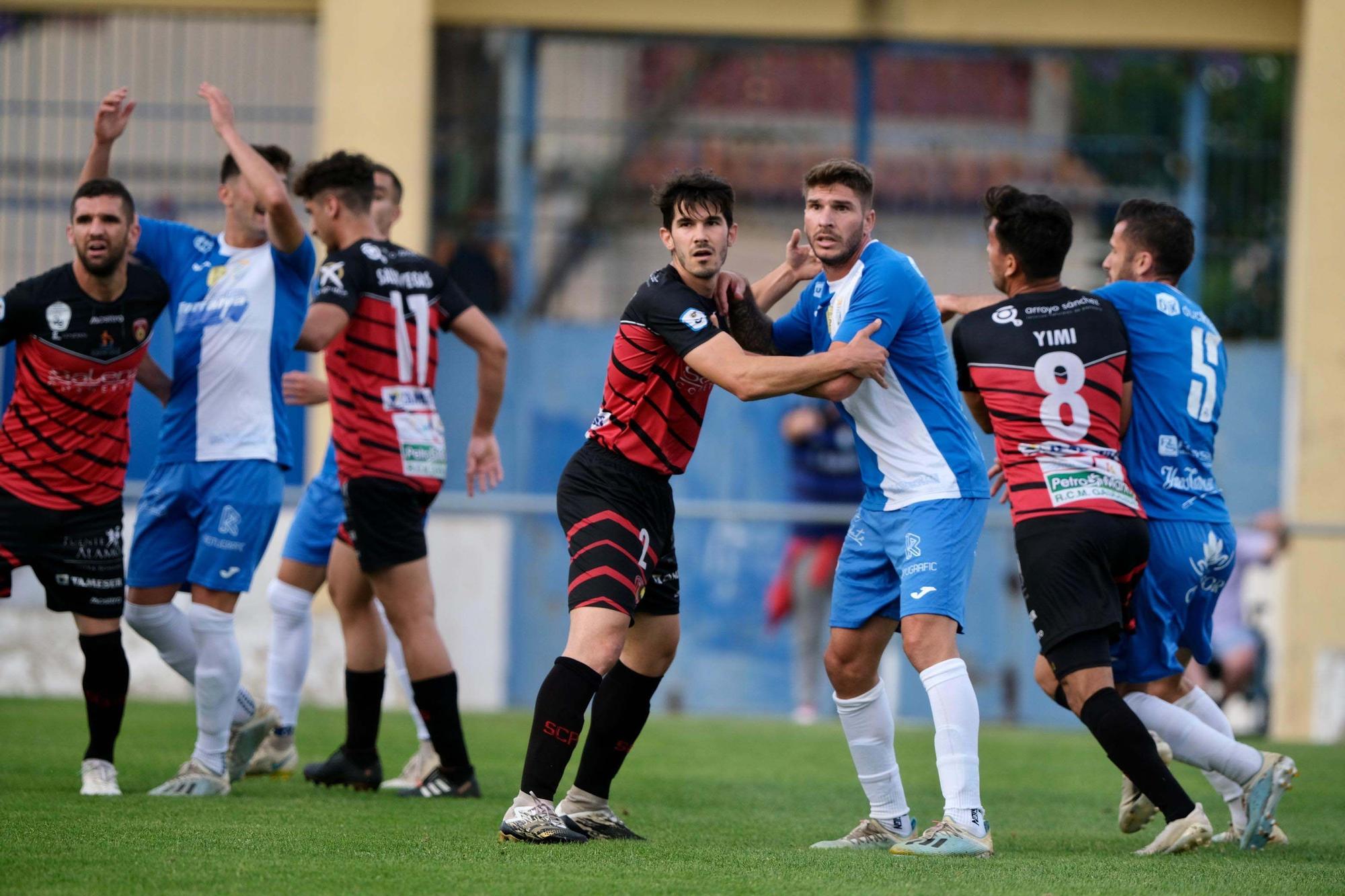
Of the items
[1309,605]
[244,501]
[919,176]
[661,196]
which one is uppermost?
[919,176]

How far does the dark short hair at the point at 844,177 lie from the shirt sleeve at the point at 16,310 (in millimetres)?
2956

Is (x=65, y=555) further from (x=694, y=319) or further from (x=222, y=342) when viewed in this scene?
(x=694, y=319)

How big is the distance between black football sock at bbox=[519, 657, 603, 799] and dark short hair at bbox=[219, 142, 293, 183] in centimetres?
276

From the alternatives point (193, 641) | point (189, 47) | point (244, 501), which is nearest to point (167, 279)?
point (244, 501)

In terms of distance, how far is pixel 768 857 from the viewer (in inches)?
189

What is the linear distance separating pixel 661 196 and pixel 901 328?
2.94 feet

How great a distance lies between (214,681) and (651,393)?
7.29 feet

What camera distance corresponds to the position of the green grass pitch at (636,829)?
423 centimetres

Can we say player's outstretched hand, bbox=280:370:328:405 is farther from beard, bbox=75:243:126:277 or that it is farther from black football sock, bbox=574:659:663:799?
black football sock, bbox=574:659:663:799

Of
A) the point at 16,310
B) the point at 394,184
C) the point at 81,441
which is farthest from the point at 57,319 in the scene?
the point at 394,184

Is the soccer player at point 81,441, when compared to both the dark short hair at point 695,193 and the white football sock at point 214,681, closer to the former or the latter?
the white football sock at point 214,681

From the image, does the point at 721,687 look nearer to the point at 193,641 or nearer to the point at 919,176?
the point at 919,176

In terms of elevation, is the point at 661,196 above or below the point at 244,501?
above

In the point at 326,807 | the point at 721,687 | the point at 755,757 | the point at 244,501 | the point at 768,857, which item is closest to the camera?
the point at 768,857
